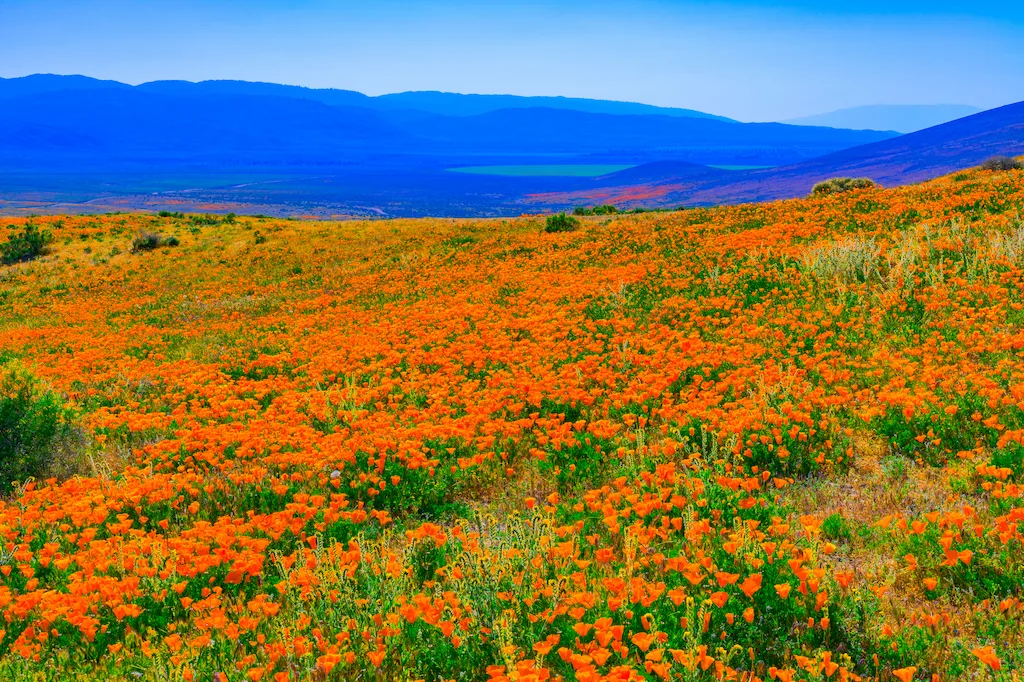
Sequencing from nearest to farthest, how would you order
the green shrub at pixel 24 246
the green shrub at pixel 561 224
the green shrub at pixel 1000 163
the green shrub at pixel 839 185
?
the green shrub at pixel 1000 163 → the green shrub at pixel 561 224 → the green shrub at pixel 839 185 → the green shrub at pixel 24 246

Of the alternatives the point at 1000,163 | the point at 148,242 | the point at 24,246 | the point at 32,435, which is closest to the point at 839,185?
the point at 1000,163

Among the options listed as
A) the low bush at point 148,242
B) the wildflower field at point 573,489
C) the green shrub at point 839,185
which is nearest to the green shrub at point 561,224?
the green shrub at point 839,185

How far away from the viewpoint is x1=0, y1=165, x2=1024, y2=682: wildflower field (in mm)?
3684

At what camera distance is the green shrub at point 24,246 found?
3272 cm

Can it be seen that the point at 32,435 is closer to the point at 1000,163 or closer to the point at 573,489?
the point at 573,489

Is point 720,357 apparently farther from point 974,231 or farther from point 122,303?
point 122,303

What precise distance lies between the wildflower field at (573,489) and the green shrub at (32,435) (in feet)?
0.23

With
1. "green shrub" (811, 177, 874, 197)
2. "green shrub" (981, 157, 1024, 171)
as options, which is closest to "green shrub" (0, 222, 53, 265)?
"green shrub" (811, 177, 874, 197)

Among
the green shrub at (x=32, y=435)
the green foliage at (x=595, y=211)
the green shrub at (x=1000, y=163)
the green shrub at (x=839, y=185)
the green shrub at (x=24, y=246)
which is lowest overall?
the green shrub at (x=32, y=435)

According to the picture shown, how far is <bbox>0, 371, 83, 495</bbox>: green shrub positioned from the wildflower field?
0.07m

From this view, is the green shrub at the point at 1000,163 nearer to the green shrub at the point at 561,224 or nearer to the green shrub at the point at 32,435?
the green shrub at the point at 561,224

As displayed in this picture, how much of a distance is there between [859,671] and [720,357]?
4933 millimetres

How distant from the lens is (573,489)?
5887mm

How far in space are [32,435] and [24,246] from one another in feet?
109
